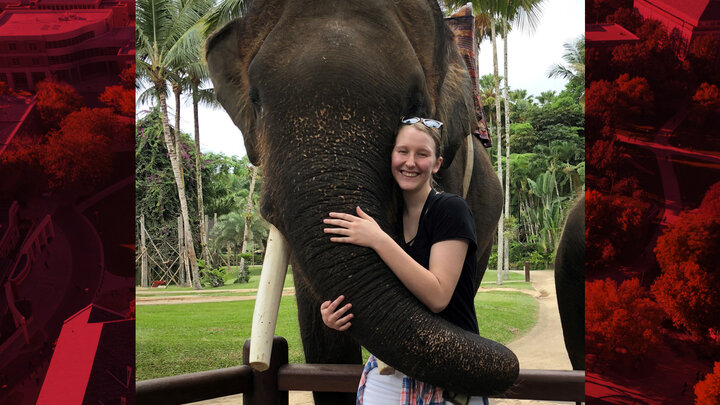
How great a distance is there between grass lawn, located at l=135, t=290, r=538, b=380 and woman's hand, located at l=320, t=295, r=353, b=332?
874 centimetres

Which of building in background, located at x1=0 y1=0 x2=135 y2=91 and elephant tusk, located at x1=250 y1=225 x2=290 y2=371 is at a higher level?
building in background, located at x1=0 y1=0 x2=135 y2=91

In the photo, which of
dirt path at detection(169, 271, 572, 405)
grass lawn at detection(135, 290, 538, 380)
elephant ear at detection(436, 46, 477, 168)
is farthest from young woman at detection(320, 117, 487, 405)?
grass lawn at detection(135, 290, 538, 380)

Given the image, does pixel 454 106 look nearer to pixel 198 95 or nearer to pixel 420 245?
pixel 420 245

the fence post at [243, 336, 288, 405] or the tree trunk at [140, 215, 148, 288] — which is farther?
the tree trunk at [140, 215, 148, 288]

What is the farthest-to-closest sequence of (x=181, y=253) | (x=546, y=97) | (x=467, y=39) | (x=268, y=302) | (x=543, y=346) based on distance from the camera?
(x=546, y=97) < (x=181, y=253) < (x=543, y=346) < (x=467, y=39) < (x=268, y=302)

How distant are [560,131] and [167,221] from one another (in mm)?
22840

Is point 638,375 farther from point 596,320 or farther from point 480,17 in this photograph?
point 480,17

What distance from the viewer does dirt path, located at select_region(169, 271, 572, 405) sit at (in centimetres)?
856

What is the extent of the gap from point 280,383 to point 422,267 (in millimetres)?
1023

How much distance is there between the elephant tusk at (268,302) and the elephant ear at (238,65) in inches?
16.7

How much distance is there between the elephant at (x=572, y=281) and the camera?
393 cm

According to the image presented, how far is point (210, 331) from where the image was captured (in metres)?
12.5

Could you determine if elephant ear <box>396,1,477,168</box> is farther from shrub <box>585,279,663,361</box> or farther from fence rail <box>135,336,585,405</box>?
shrub <box>585,279,663,361</box>

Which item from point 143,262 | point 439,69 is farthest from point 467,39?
point 143,262
